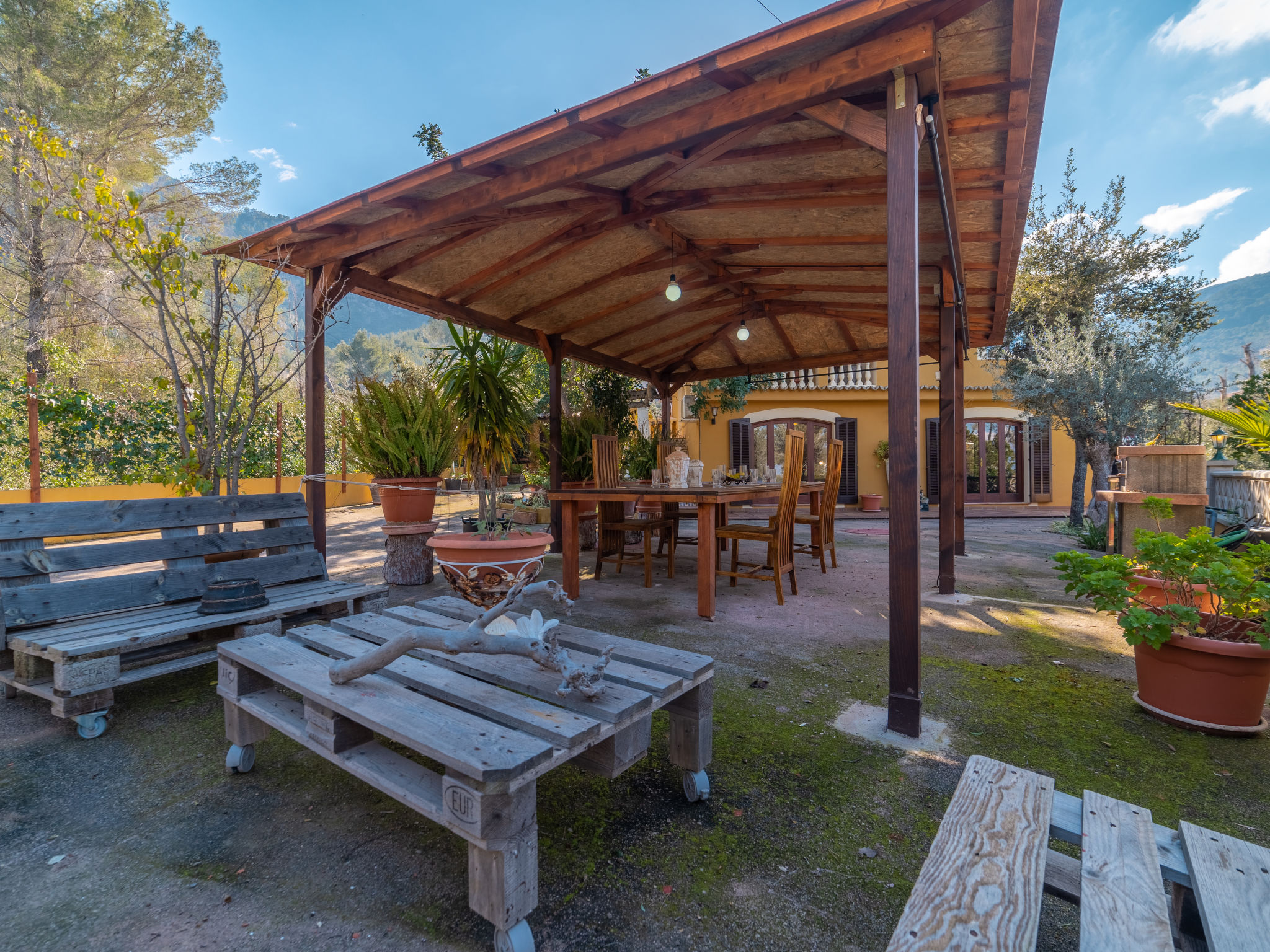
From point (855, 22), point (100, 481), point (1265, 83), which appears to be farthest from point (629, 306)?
point (1265, 83)

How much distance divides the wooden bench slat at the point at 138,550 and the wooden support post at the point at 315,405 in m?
0.97

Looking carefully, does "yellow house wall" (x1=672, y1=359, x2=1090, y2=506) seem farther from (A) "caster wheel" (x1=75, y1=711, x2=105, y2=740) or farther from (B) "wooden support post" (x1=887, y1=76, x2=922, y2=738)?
(A) "caster wheel" (x1=75, y1=711, x2=105, y2=740)

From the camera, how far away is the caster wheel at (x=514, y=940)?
3.25 feet

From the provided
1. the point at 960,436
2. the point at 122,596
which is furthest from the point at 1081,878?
the point at 960,436

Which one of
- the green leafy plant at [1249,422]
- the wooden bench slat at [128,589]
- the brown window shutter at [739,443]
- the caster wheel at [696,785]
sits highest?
the brown window shutter at [739,443]

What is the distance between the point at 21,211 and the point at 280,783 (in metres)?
12.2

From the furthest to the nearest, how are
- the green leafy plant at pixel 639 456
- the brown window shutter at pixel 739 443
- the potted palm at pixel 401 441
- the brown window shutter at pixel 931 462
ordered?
the brown window shutter at pixel 739 443, the brown window shutter at pixel 931 462, the green leafy plant at pixel 639 456, the potted palm at pixel 401 441

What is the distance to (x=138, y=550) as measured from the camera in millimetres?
2350

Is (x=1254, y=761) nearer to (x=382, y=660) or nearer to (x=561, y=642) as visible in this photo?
(x=561, y=642)

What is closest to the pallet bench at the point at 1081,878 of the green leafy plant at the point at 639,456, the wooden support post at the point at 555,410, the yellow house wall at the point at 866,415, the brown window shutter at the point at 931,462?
the wooden support post at the point at 555,410

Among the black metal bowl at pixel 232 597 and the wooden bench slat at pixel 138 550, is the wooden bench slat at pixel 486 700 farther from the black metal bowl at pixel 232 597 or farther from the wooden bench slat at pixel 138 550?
the wooden bench slat at pixel 138 550

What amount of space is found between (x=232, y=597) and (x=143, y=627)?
28 centimetres

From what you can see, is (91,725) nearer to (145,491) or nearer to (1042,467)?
(145,491)

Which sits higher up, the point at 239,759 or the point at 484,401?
the point at 484,401
